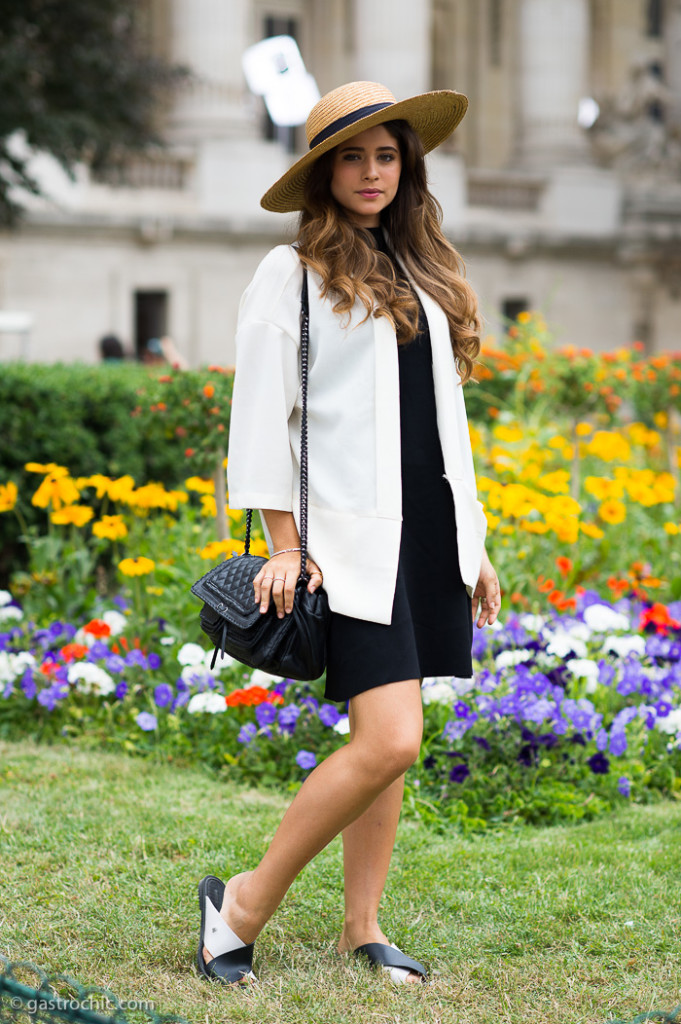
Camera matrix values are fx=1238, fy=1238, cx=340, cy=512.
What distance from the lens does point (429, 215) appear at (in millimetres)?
2736

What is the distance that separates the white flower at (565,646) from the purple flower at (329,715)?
0.79 meters

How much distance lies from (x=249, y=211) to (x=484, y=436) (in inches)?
415

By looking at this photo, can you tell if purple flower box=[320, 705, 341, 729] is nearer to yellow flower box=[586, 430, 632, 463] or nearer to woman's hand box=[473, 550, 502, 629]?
woman's hand box=[473, 550, 502, 629]

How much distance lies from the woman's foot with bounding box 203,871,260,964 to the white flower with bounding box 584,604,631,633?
2187mm

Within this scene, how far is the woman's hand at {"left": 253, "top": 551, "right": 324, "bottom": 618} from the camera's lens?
96.2 inches

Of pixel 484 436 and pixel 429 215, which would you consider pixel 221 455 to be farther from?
pixel 484 436

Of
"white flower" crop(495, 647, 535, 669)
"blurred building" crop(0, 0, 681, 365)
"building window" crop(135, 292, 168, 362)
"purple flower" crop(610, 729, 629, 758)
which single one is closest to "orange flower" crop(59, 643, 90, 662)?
"white flower" crop(495, 647, 535, 669)

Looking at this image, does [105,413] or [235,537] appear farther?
[105,413]

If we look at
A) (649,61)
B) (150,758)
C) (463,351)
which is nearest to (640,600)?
(150,758)

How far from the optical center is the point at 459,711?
3967mm

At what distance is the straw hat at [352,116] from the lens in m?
2.52

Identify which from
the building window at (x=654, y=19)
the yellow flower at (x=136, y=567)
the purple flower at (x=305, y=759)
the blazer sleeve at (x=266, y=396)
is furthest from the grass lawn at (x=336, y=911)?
the building window at (x=654, y=19)

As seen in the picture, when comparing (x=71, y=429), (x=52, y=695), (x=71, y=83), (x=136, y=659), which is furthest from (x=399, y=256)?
(x=71, y=83)

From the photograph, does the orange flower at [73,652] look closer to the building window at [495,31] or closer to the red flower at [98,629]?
the red flower at [98,629]
